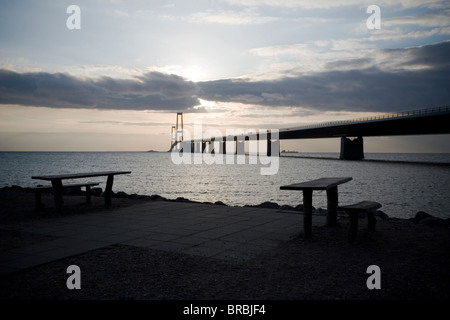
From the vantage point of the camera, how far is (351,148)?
330ft

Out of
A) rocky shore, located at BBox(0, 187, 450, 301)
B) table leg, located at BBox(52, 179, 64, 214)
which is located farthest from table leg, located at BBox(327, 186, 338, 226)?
table leg, located at BBox(52, 179, 64, 214)

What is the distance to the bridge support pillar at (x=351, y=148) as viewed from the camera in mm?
99625

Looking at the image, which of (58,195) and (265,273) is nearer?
(265,273)

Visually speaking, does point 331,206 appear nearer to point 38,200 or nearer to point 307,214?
point 307,214

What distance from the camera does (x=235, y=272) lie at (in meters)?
5.00

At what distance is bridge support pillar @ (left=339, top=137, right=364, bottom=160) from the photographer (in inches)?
3922

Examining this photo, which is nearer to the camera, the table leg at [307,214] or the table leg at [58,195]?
the table leg at [307,214]

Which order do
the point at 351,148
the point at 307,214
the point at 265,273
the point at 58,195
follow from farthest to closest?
the point at 351,148 → the point at 58,195 → the point at 307,214 → the point at 265,273

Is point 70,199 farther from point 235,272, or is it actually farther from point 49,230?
point 235,272

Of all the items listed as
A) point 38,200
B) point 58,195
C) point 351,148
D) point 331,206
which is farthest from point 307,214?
point 351,148

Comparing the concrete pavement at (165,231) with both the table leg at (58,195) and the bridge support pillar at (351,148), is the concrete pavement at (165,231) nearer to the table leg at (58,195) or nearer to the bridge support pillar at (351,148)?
the table leg at (58,195)

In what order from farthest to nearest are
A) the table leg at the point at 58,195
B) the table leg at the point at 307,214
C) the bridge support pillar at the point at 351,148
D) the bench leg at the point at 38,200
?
the bridge support pillar at the point at 351,148, the bench leg at the point at 38,200, the table leg at the point at 58,195, the table leg at the point at 307,214

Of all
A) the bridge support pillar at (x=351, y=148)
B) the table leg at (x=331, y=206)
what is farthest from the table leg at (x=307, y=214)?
the bridge support pillar at (x=351, y=148)

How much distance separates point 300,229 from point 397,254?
7.43 feet
